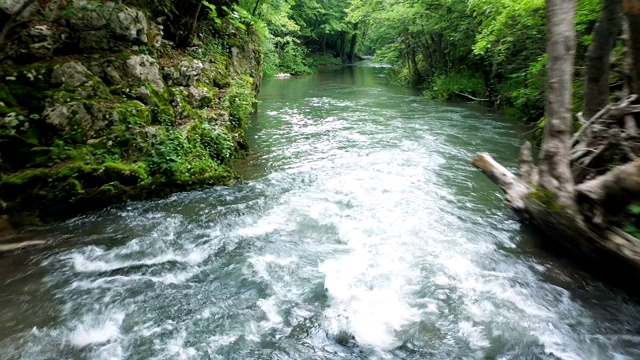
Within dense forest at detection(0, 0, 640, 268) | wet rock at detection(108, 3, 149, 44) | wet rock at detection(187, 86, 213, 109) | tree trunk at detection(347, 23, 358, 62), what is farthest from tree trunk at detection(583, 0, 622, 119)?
tree trunk at detection(347, 23, 358, 62)

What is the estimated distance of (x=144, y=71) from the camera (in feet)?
24.9

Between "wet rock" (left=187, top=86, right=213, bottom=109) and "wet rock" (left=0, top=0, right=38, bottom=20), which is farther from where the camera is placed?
"wet rock" (left=187, top=86, right=213, bottom=109)

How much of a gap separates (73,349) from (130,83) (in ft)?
17.7

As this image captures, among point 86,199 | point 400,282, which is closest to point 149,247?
point 86,199

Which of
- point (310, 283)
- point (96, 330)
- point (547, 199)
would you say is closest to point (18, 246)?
point (96, 330)

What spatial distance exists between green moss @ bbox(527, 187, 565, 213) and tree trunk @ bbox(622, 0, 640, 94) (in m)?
1.94

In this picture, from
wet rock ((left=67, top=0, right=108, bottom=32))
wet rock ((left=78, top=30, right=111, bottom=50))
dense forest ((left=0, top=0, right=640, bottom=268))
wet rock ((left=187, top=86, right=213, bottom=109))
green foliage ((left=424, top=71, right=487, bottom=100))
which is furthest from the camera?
green foliage ((left=424, top=71, right=487, bottom=100))

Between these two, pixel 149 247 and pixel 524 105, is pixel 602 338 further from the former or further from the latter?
pixel 524 105

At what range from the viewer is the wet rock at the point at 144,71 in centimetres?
735

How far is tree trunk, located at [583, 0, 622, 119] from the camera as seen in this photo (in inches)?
207

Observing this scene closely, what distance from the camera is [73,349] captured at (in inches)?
139

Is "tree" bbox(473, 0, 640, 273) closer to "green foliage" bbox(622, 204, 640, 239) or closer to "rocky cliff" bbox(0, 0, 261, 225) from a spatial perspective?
"green foliage" bbox(622, 204, 640, 239)

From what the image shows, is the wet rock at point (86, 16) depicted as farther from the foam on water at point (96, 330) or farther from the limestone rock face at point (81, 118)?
the foam on water at point (96, 330)

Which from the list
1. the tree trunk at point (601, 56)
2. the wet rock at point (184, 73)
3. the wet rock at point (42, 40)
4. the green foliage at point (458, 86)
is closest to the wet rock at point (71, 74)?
the wet rock at point (42, 40)
